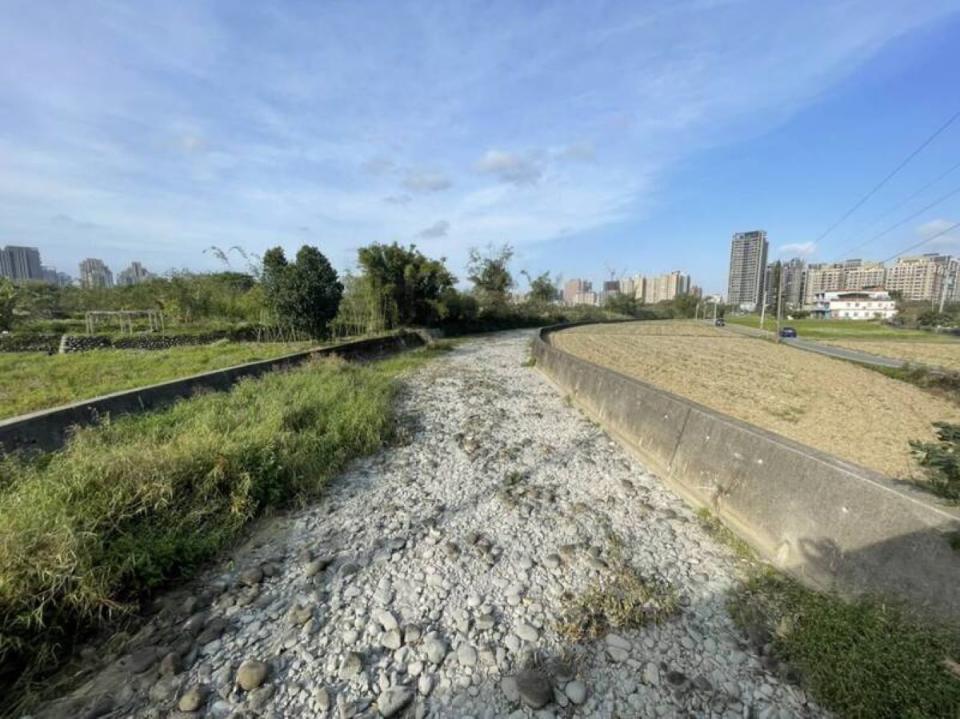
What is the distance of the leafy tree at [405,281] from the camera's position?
20.6 meters

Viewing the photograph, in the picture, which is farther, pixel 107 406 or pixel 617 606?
pixel 107 406

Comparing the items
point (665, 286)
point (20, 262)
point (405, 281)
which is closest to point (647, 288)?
point (665, 286)

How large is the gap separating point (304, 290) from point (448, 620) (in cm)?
1331

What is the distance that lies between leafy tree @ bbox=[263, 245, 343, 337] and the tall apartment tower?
81.4 metres

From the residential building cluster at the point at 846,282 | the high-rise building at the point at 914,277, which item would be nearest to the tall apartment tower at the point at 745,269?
the residential building cluster at the point at 846,282

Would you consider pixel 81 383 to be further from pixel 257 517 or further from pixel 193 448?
pixel 257 517

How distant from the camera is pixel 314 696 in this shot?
2.06 meters

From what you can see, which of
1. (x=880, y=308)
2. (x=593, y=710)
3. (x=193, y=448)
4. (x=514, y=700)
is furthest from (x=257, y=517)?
(x=880, y=308)

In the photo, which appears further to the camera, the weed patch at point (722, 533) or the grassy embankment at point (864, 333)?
the grassy embankment at point (864, 333)

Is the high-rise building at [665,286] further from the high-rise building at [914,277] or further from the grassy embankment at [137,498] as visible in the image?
the grassy embankment at [137,498]

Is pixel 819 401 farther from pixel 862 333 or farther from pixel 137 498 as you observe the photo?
pixel 862 333

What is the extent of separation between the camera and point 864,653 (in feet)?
6.45

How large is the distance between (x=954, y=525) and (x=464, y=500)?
11.4 ft

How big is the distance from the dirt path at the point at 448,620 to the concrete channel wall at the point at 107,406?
9.97 feet
